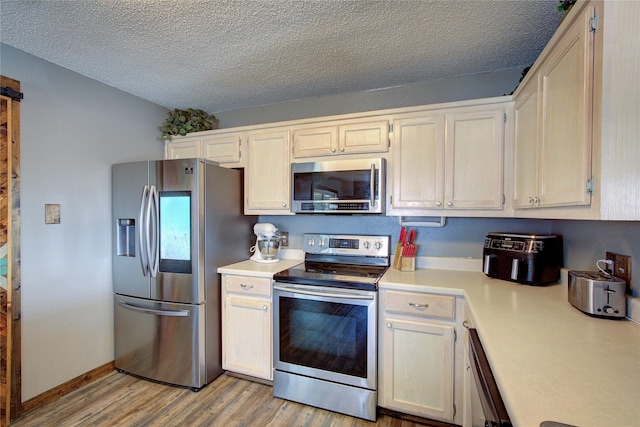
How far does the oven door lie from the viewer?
1796mm

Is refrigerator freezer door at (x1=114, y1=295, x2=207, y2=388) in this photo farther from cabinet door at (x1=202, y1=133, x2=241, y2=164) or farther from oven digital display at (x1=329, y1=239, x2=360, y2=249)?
cabinet door at (x1=202, y1=133, x2=241, y2=164)

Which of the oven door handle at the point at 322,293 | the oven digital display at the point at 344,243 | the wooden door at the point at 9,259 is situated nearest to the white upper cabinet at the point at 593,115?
the oven door handle at the point at 322,293

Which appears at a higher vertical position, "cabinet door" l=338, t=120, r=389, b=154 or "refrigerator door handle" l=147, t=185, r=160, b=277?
"cabinet door" l=338, t=120, r=389, b=154

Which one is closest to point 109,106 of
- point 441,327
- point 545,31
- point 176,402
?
point 176,402

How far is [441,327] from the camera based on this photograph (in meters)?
1.69

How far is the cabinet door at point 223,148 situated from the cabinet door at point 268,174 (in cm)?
13

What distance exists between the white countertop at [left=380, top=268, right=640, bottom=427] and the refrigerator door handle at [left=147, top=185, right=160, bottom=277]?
2171mm

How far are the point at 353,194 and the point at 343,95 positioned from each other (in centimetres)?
104

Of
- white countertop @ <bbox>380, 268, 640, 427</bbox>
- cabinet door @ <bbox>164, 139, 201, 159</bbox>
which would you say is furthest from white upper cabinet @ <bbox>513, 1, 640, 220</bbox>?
cabinet door @ <bbox>164, 139, 201, 159</bbox>

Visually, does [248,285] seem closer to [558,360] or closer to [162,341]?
[162,341]

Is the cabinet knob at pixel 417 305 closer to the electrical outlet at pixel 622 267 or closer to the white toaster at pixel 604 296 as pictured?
the white toaster at pixel 604 296

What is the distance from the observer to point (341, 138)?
86.4 inches

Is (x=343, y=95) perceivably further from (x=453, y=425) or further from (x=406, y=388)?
(x=453, y=425)

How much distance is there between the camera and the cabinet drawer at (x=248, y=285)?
211 cm
